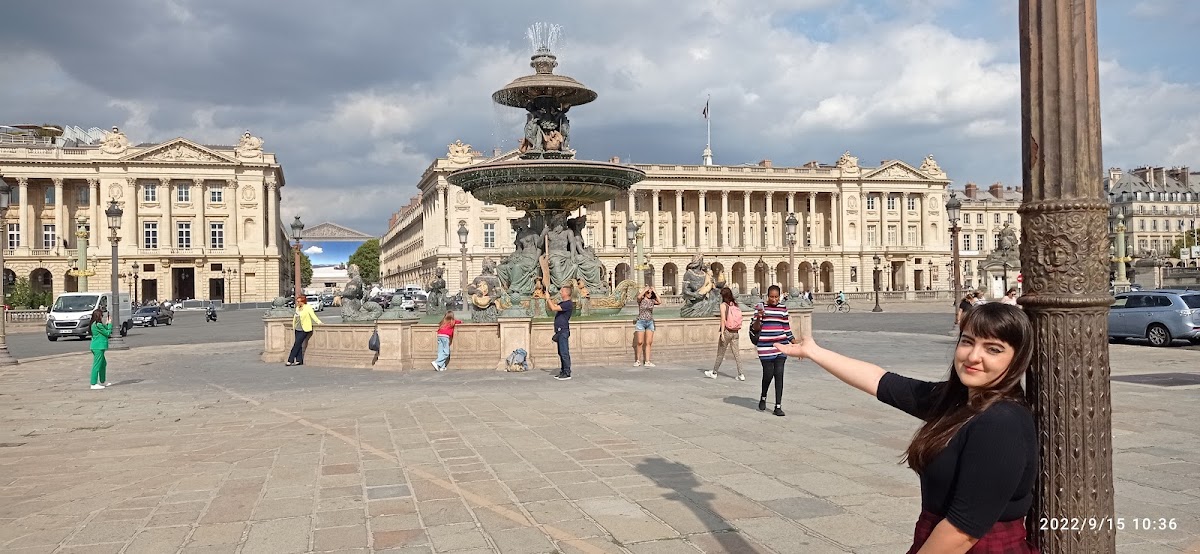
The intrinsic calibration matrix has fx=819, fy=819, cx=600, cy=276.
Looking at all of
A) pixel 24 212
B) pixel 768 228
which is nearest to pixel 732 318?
pixel 24 212

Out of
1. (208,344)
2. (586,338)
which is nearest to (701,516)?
(586,338)

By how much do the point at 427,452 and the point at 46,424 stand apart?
5559mm

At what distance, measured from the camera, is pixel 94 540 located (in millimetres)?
5000

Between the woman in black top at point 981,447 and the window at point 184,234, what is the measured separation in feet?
285

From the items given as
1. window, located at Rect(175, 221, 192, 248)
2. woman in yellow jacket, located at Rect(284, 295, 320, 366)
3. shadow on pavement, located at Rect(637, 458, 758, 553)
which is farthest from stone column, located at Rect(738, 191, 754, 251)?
shadow on pavement, located at Rect(637, 458, 758, 553)

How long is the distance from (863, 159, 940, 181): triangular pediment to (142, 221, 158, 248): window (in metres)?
77.1

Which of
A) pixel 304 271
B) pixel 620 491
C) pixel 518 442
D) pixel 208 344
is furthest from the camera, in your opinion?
pixel 304 271

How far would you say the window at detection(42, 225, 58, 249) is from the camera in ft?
257

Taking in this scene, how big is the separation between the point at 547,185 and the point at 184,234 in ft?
231

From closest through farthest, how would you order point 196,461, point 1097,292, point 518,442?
point 1097,292, point 196,461, point 518,442

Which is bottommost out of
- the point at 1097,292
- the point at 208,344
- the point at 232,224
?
the point at 208,344

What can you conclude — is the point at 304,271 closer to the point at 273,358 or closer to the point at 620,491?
the point at 273,358

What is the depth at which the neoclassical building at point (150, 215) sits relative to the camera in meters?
75.8

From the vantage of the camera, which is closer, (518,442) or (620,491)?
(620,491)
